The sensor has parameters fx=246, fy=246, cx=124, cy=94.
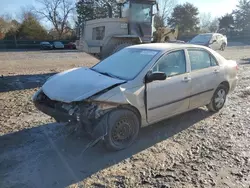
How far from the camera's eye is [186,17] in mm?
51219

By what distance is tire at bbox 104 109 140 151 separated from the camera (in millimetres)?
3758

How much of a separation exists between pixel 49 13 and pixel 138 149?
58.1 m

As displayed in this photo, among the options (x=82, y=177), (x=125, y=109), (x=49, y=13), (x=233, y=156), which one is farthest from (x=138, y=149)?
(x=49, y=13)

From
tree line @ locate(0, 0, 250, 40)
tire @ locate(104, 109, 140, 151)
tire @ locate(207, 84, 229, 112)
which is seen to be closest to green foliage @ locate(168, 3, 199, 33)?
tree line @ locate(0, 0, 250, 40)

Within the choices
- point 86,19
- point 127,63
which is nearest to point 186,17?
point 86,19

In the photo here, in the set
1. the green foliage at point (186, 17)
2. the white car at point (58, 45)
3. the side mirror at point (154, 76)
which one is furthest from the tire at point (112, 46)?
the green foliage at point (186, 17)

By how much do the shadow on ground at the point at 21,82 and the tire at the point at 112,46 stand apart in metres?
2.86

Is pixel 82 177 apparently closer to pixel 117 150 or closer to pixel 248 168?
pixel 117 150

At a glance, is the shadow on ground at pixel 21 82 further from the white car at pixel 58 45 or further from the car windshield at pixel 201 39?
the white car at pixel 58 45

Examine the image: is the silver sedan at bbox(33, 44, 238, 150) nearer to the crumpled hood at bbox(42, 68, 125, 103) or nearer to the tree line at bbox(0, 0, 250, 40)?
the crumpled hood at bbox(42, 68, 125, 103)

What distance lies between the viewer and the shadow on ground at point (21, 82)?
8313mm

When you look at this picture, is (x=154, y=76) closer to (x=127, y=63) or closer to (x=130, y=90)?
A: (x=130, y=90)

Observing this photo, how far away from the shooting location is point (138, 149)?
4.02 m

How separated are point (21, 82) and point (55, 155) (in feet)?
20.4
